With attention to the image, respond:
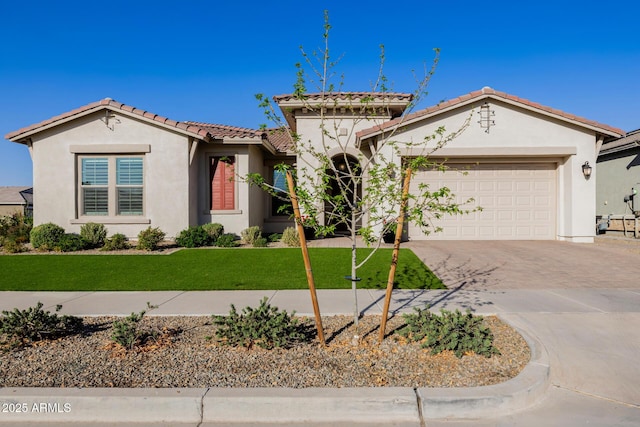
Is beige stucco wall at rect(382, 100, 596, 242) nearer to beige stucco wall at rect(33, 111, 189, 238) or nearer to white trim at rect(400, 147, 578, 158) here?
white trim at rect(400, 147, 578, 158)

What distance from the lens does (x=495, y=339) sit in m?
4.50

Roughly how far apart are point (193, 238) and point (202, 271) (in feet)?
13.7

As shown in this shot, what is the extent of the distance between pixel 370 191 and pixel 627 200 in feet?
53.6

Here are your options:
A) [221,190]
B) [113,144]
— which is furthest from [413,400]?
[113,144]

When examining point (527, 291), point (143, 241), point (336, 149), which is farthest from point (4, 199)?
point (527, 291)

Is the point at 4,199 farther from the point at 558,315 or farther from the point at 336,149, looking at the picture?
the point at 558,315

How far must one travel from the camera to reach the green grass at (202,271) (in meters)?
7.49

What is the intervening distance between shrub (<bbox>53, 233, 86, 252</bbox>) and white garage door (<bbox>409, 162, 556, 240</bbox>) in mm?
10715

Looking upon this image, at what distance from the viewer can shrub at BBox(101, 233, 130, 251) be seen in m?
12.1

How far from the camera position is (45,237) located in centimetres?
1215

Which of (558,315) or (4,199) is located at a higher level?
(4,199)

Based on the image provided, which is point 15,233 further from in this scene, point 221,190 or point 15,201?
point 15,201

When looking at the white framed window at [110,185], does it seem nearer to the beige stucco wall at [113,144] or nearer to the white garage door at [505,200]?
the beige stucco wall at [113,144]

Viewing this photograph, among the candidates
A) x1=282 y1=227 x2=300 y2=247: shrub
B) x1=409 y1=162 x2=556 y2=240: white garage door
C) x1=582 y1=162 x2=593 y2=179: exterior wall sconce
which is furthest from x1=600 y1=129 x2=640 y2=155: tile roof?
x1=282 y1=227 x2=300 y2=247: shrub
